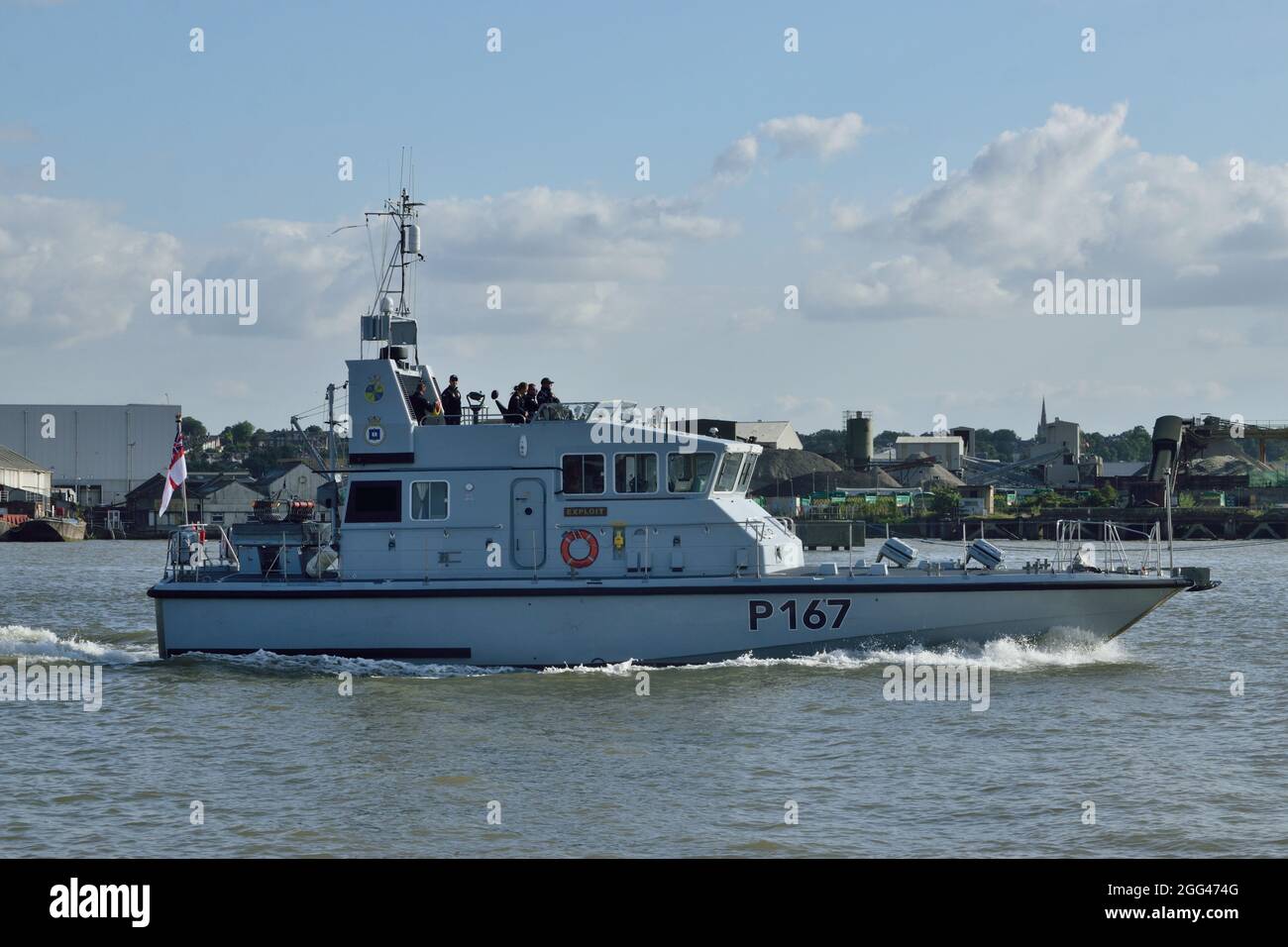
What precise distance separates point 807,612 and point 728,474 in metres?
2.34

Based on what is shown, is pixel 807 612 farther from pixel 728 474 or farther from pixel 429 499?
pixel 429 499

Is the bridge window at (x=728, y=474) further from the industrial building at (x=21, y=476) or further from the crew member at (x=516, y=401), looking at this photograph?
the industrial building at (x=21, y=476)

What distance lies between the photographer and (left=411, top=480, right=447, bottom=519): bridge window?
62.4ft

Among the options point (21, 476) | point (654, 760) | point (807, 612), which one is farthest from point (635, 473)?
point (21, 476)

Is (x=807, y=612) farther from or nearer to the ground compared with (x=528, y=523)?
nearer to the ground

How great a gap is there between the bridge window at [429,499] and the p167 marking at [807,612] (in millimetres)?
4481

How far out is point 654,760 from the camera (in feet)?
46.2

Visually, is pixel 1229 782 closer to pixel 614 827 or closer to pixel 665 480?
pixel 614 827

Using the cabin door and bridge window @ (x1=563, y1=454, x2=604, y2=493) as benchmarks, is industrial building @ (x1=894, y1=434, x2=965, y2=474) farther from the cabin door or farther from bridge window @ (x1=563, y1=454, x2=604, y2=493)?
the cabin door

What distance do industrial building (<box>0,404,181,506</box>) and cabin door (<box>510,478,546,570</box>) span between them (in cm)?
8318

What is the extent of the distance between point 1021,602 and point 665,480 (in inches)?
199
